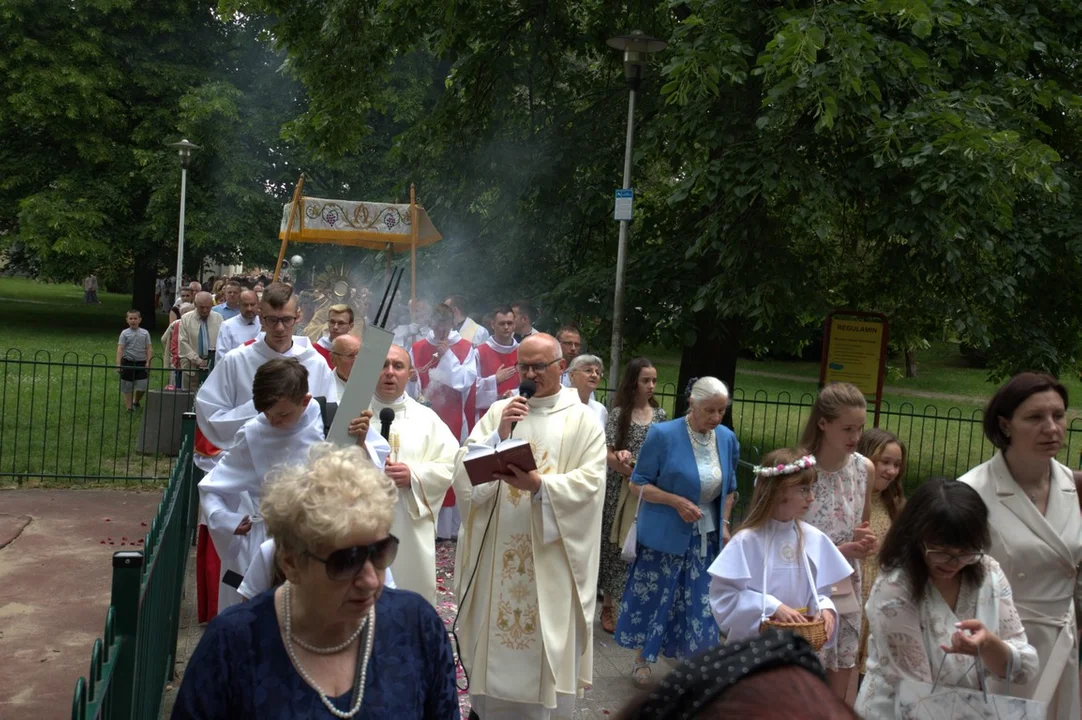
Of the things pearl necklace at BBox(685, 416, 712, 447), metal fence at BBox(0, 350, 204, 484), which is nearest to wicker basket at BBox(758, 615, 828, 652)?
pearl necklace at BBox(685, 416, 712, 447)

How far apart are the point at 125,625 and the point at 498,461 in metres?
2.52

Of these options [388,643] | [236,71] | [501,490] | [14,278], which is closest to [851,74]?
[501,490]

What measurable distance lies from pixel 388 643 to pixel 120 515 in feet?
29.7

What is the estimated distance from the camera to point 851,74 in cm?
949

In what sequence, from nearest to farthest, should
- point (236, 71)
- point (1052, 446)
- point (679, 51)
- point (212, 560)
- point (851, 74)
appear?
point (1052, 446) → point (212, 560) → point (851, 74) → point (679, 51) → point (236, 71)

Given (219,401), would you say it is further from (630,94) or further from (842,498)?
(630,94)

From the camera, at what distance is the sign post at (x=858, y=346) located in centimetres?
1248

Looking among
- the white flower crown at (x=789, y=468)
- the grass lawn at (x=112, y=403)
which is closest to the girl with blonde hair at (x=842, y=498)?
the white flower crown at (x=789, y=468)

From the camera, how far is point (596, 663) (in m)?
7.80

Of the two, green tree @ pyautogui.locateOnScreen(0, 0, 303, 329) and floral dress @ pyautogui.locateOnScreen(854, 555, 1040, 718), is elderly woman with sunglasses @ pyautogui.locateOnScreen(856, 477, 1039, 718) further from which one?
green tree @ pyautogui.locateOnScreen(0, 0, 303, 329)

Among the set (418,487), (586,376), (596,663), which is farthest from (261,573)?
(586,376)

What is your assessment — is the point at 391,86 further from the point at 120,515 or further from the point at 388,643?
the point at 388,643

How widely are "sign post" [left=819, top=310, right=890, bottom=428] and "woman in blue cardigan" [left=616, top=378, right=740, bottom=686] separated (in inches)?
207

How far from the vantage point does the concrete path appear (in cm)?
664
